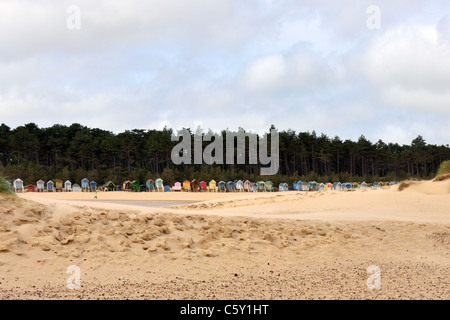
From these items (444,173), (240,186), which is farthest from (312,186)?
(444,173)

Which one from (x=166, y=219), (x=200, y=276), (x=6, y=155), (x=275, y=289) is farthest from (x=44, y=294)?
(x=6, y=155)

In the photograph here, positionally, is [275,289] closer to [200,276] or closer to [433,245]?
[200,276]

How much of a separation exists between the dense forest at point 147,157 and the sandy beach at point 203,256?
52.2m

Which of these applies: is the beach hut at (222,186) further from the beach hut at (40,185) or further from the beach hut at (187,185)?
the beach hut at (40,185)

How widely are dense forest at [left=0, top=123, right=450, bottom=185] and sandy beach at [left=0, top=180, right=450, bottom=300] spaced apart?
5224cm

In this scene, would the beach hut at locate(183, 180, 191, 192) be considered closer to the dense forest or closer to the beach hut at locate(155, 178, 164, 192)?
the beach hut at locate(155, 178, 164, 192)

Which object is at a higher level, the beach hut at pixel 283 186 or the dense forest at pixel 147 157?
the dense forest at pixel 147 157

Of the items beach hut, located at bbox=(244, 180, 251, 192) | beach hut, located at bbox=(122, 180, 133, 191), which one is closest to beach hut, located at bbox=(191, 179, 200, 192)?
beach hut, located at bbox=(244, 180, 251, 192)

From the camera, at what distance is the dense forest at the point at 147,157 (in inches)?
2699

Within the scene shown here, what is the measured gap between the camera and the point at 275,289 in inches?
320

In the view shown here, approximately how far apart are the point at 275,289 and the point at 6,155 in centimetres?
9444

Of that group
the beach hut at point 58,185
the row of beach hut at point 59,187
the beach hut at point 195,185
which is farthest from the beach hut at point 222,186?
the beach hut at point 58,185

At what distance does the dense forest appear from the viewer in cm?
6856

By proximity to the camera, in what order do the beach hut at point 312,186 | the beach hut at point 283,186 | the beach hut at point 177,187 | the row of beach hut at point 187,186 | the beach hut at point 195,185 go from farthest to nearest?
the beach hut at point 312,186, the beach hut at point 283,186, the beach hut at point 177,187, the beach hut at point 195,185, the row of beach hut at point 187,186
